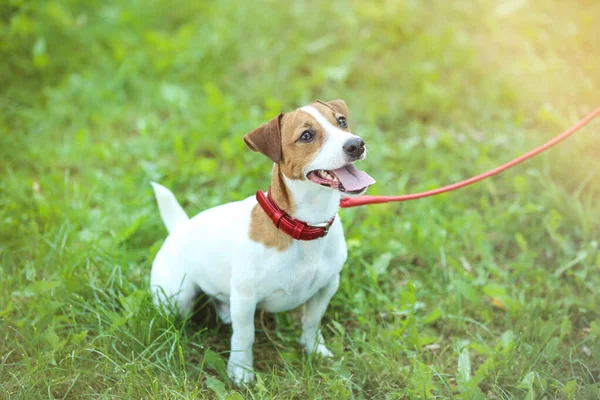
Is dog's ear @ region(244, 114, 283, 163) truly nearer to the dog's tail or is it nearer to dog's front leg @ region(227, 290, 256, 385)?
dog's front leg @ region(227, 290, 256, 385)

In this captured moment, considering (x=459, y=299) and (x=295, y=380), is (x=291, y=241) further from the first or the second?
(x=459, y=299)

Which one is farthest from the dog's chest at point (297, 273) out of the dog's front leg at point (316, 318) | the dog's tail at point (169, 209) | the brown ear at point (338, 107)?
the dog's tail at point (169, 209)

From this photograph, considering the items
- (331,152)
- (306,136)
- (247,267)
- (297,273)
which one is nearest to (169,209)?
(247,267)

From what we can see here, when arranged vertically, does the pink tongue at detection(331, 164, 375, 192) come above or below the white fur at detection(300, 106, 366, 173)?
below

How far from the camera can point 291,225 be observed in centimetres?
271

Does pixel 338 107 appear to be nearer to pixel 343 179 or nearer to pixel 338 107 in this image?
pixel 338 107

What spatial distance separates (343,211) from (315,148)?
4.93 feet

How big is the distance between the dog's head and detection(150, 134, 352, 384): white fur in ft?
0.05

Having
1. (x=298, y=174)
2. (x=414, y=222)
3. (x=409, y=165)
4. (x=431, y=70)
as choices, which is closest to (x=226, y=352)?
(x=298, y=174)

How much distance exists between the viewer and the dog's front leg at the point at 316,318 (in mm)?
3096

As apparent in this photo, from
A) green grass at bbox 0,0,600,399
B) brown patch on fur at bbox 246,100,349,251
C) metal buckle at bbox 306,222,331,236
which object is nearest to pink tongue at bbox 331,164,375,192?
brown patch on fur at bbox 246,100,349,251

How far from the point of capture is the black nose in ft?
8.39

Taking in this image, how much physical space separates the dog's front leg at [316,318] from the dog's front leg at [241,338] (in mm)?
330

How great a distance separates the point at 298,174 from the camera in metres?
2.66
